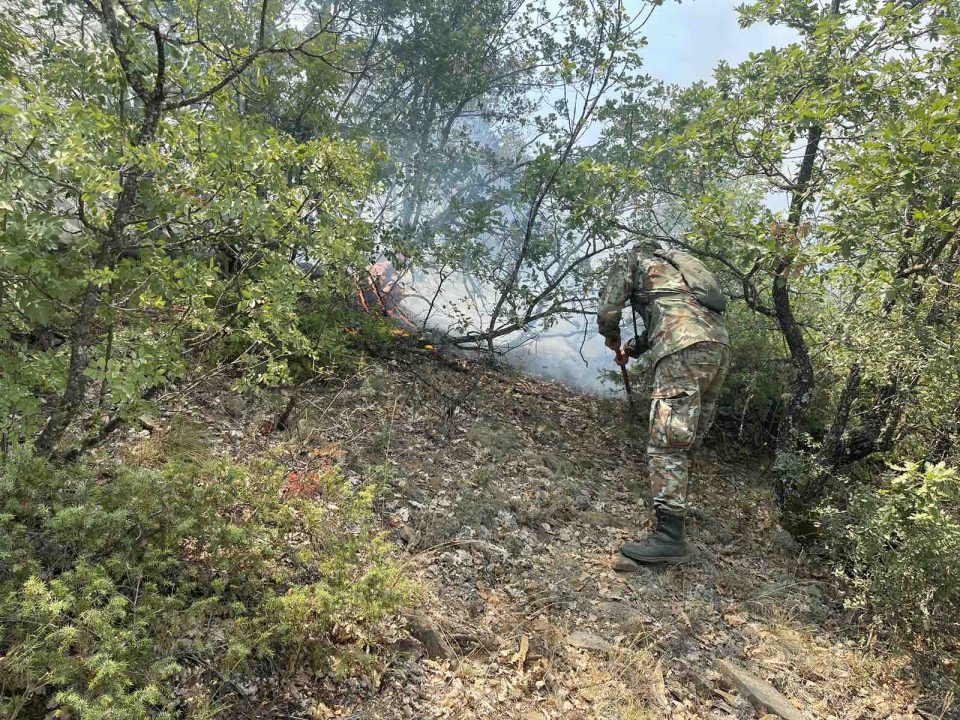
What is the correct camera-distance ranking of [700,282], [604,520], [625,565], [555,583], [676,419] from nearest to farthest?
[555,583]
[625,565]
[676,419]
[700,282]
[604,520]

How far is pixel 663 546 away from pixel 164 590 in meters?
3.18

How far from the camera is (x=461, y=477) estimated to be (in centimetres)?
460

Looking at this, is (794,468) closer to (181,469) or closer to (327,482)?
(327,482)

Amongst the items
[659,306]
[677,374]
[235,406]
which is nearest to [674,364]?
[677,374]

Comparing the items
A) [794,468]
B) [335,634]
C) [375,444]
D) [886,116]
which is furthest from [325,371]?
[886,116]

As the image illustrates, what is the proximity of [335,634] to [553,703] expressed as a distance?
1122mm

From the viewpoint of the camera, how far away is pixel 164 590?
2502 millimetres

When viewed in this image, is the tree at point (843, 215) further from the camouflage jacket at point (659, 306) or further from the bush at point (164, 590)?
the bush at point (164, 590)

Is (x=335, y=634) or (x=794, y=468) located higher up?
(x=794, y=468)

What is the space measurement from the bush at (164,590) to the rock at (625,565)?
178cm

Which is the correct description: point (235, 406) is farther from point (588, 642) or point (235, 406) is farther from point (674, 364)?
point (674, 364)

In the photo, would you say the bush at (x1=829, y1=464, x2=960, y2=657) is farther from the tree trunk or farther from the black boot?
the tree trunk

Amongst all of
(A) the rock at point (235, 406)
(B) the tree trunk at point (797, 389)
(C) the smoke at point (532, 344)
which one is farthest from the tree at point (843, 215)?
(A) the rock at point (235, 406)

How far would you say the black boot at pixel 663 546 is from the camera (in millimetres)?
3975
